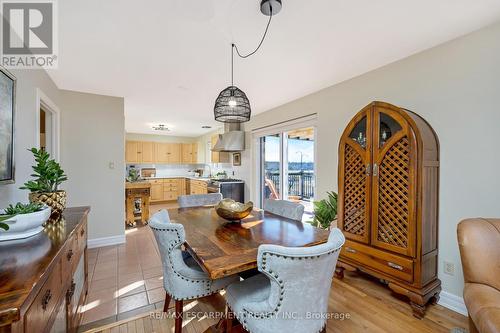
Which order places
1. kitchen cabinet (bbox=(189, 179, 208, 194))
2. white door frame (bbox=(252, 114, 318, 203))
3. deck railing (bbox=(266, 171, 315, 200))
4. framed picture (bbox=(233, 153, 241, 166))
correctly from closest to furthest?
white door frame (bbox=(252, 114, 318, 203)) < deck railing (bbox=(266, 171, 315, 200)) < framed picture (bbox=(233, 153, 241, 166)) < kitchen cabinet (bbox=(189, 179, 208, 194))

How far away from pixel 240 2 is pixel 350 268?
2607 mm

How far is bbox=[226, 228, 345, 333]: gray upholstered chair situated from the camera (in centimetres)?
105

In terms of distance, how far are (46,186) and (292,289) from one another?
1.89 meters

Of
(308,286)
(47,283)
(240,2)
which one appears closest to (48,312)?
(47,283)

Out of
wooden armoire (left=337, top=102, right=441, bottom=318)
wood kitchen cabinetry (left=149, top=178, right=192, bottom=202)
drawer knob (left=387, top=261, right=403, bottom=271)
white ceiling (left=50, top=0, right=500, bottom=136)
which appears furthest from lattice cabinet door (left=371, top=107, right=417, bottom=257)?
wood kitchen cabinetry (left=149, top=178, right=192, bottom=202)

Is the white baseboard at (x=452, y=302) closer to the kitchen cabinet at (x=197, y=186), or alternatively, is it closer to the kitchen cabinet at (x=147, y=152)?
the kitchen cabinet at (x=197, y=186)

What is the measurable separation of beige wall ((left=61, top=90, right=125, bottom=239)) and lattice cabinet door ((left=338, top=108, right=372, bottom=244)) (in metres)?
3.32

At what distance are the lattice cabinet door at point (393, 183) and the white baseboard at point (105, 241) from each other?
3635 millimetres

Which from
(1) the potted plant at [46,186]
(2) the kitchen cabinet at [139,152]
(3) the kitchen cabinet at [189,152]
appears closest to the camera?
(1) the potted plant at [46,186]


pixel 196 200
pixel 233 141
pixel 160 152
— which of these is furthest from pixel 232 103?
pixel 160 152

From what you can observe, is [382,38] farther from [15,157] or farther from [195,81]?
[15,157]

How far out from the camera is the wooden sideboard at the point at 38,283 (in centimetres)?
71

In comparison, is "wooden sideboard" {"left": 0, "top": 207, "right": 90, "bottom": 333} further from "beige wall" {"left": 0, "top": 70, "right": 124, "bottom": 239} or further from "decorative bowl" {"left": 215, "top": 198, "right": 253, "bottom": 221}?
"beige wall" {"left": 0, "top": 70, "right": 124, "bottom": 239}

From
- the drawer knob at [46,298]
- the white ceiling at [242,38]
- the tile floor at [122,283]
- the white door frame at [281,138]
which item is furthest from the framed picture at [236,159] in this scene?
the drawer knob at [46,298]
